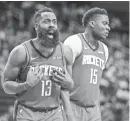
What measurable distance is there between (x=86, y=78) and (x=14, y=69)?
1378 millimetres

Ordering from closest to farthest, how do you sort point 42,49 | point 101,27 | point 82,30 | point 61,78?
1. point 61,78
2. point 42,49
3. point 101,27
4. point 82,30

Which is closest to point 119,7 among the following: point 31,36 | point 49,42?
point 31,36

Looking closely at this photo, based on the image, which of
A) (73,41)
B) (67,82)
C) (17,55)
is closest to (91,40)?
(73,41)

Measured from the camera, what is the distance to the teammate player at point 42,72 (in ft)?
15.2

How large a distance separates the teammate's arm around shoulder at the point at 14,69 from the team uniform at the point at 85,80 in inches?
46.9

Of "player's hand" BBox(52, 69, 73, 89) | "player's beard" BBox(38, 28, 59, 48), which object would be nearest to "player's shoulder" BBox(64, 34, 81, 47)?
"player's beard" BBox(38, 28, 59, 48)

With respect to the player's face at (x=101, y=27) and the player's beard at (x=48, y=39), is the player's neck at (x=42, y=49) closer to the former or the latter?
the player's beard at (x=48, y=39)

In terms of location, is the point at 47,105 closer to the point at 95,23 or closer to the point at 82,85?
the point at 82,85

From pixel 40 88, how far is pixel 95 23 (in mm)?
1707

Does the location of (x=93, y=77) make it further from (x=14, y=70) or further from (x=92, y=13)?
(x=14, y=70)

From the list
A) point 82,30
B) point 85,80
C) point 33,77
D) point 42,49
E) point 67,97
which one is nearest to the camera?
point 33,77

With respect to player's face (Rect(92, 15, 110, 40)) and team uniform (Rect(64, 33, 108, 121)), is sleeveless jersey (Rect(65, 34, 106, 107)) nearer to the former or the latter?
team uniform (Rect(64, 33, 108, 121))

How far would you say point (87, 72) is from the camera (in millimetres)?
5727

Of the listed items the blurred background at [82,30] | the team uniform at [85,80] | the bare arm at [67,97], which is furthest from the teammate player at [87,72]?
the blurred background at [82,30]
